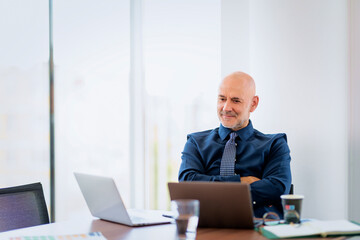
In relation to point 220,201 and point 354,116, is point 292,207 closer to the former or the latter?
point 220,201

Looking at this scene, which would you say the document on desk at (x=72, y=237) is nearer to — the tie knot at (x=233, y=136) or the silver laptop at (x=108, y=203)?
the silver laptop at (x=108, y=203)

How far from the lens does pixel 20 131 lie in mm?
3508

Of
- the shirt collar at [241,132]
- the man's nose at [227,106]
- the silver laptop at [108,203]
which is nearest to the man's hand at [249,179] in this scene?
the shirt collar at [241,132]

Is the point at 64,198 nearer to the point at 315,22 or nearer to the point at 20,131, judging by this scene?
the point at 20,131

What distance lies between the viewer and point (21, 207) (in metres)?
1.99

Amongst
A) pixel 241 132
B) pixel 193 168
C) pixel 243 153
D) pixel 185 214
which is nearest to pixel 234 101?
pixel 241 132

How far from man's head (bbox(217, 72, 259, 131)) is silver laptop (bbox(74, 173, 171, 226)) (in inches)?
39.6

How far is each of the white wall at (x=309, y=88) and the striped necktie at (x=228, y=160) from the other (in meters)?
0.56

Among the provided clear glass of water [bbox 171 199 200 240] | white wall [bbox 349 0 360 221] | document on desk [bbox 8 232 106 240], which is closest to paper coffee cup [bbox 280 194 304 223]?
clear glass of water [bbox 171 199 200 240]

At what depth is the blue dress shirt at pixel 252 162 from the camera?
97.6 inches

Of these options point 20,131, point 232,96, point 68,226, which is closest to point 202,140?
point 232,96

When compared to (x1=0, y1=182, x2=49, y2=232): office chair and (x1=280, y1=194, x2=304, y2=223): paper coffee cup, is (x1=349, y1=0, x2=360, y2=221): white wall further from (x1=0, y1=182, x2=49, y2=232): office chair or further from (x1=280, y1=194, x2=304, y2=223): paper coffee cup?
(x1=0, y1=182, x2=49, y2=232): office chair

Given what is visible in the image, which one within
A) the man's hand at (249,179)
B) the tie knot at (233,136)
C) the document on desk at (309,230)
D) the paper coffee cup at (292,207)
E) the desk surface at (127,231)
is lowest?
the desk surface at (127,231)

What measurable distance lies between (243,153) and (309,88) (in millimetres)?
689
